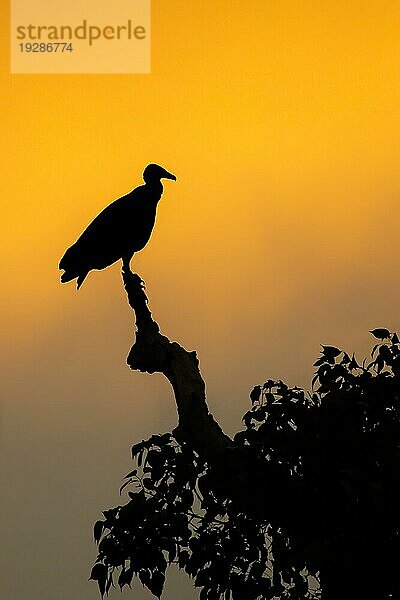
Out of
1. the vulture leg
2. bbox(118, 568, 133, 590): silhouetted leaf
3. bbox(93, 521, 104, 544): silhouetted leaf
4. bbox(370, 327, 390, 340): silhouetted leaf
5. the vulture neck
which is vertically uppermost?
the vulture neck

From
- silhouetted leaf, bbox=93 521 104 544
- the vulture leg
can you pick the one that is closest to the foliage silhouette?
silhouetted leaf, bbox=93 521 104 544

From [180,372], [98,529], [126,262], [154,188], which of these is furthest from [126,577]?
[154,188]

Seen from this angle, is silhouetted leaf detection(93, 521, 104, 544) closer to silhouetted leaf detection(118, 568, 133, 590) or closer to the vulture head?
silhouetted leaf detection(118, 568, 133, 590)

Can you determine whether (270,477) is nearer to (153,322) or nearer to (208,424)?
(208,424)

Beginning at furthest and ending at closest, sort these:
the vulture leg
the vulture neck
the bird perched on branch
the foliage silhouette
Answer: the vulture neck, the vulture leg, the bird perched on branch, the foliage silhouette

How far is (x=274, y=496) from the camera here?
282 inches

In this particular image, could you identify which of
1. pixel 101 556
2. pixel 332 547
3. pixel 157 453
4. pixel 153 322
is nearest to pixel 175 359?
pixel 153 322

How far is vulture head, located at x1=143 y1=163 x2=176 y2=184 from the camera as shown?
10.2m

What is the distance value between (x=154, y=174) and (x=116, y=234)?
3.00 ft

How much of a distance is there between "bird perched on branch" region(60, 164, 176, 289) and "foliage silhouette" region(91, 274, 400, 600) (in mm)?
2683

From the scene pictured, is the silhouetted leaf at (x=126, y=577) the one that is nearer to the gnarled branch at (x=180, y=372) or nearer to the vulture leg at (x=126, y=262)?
the gnarled branch at (x=180, y=372)

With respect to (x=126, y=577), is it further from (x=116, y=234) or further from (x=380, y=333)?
(x=116, y=234)

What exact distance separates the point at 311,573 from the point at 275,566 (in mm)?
379

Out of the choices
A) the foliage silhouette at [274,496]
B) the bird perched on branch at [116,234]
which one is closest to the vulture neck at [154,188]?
the bird perched on branch at [116,234]
